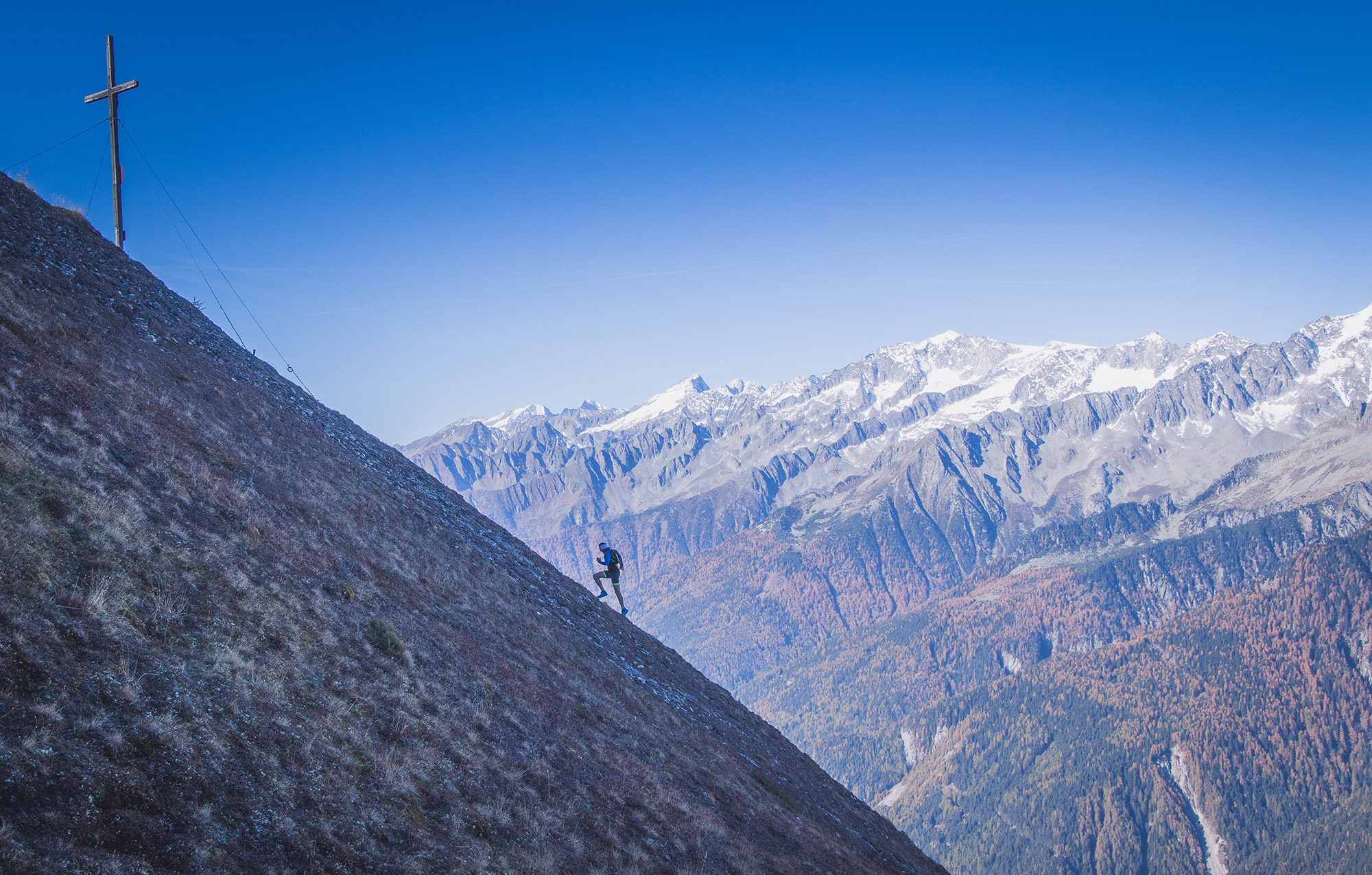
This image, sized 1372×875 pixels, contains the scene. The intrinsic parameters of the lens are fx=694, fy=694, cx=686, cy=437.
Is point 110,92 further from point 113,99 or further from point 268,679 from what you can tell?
point 268,679

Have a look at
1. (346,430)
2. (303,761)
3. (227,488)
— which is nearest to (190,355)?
(346,430)

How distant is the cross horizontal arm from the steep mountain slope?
8.03 meters

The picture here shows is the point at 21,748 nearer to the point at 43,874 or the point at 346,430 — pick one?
the point at 43,874

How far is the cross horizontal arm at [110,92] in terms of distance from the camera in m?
36.2

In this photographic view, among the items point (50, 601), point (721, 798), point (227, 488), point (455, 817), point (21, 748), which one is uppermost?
point (227, 488)

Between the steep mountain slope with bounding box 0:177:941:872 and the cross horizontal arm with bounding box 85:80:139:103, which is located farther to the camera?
the cross horizontal arm with bounding box 85:80:139:103

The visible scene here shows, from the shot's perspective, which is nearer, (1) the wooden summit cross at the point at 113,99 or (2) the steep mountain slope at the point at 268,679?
(2) the steep mountain slope at the point at 268,679

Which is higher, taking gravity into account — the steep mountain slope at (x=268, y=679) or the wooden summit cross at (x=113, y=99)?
the wooden summit cross at (x=113, y=99)

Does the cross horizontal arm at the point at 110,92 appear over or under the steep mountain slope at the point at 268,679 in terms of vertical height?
over

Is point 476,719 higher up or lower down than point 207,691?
lower down

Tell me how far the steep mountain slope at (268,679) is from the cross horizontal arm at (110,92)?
316 inches

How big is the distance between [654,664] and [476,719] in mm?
20853

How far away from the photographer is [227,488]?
64.7 ft

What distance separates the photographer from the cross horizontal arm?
36219 millimetres
